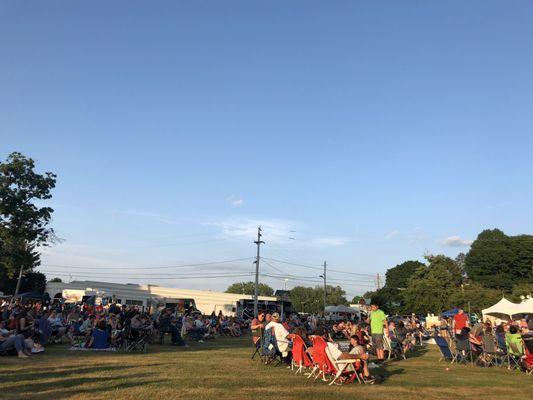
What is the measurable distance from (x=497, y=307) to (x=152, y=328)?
69.2 ft

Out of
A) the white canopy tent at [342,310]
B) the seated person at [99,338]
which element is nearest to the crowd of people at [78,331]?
the seated person at [99,338]

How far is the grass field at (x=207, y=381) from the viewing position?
7078mm

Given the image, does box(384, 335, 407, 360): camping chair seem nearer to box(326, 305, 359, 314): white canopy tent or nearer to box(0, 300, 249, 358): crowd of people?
box(0, 300, 249, 358): crowd of people

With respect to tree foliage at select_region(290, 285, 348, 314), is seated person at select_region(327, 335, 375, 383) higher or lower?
lower

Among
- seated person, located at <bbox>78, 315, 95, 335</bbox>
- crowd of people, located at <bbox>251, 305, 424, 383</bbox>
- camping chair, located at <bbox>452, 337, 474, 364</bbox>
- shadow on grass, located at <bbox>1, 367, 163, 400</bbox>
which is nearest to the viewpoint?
shadow on grass, located at <bbox>1, 367, 163, 400</bbox>

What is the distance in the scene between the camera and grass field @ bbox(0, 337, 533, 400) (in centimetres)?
708

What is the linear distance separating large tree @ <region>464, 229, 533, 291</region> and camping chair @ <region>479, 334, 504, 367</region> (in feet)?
174

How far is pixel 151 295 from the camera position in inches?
1850

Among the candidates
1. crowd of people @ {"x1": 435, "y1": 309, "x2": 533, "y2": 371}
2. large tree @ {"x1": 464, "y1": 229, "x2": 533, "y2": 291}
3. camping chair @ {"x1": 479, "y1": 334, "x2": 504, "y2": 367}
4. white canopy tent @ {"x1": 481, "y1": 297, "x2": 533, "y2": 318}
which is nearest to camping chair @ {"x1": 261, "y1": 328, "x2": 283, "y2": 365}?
crowd of people @ {"x1": 435, "y1": 309, "x2": 533, "y2": 371}

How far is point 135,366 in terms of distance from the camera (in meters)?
10.1

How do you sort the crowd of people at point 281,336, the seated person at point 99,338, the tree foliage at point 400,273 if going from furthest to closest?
the tree foliage at point 400,273, the seated person at point 99,338, the crowd of people at point 281,336

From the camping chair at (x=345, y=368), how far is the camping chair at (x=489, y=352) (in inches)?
215

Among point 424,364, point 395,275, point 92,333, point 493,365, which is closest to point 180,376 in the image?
point 92,333

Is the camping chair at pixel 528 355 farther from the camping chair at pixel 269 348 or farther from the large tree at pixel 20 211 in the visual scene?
the large tree at pixel 20 211
